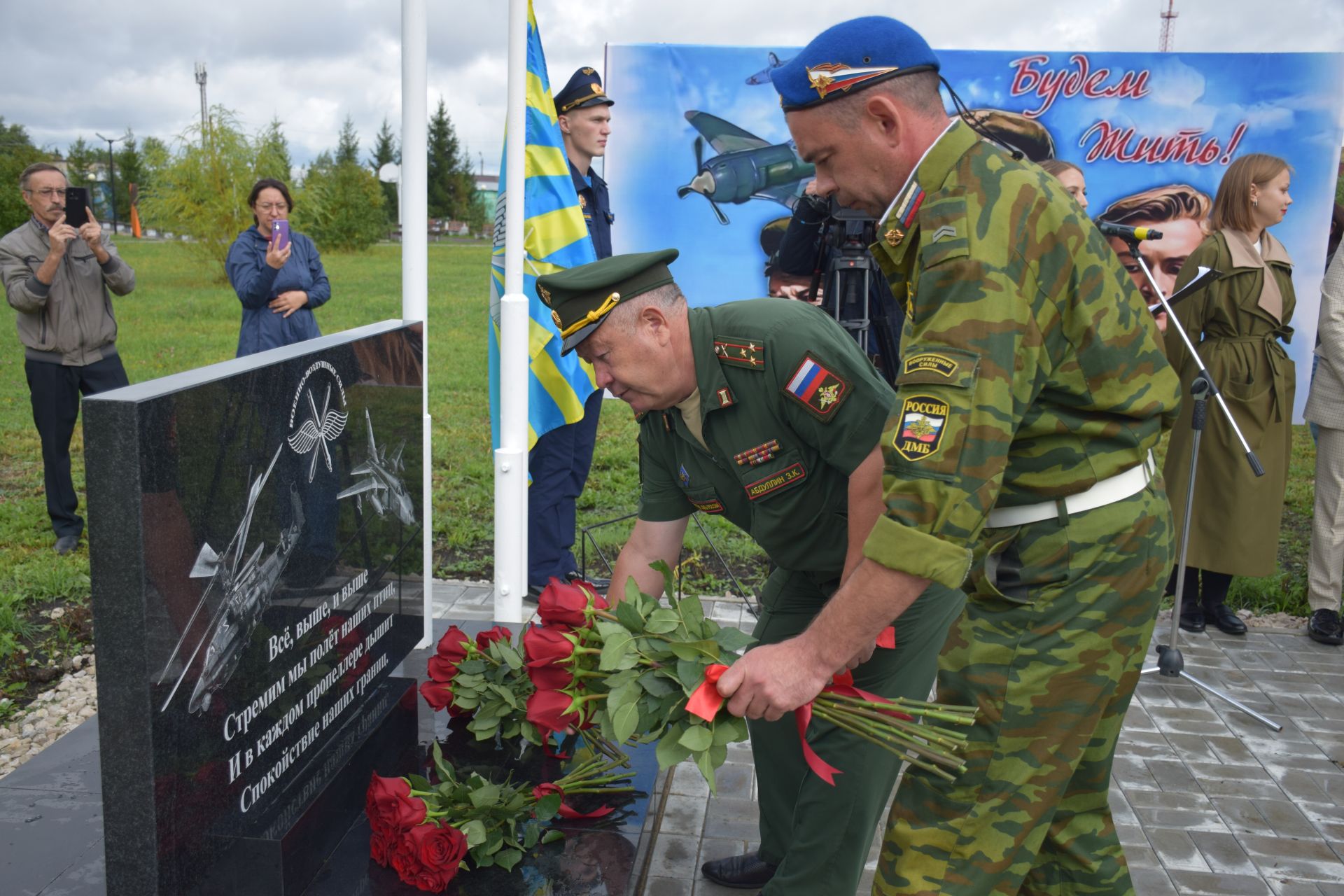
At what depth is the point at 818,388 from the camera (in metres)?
2.39

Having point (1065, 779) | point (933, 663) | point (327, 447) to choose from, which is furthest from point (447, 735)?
point (1065, 779)

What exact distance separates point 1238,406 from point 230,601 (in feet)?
15.4

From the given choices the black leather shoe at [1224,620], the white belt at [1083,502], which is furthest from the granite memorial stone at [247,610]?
the black leather shoe at [1224,620]

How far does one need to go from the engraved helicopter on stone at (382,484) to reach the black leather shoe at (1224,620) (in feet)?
13.1

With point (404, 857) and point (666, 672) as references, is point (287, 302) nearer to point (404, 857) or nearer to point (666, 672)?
point (404, 857)

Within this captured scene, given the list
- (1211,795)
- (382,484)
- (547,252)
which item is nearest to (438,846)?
(382,484)

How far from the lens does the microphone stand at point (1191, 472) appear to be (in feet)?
13.9

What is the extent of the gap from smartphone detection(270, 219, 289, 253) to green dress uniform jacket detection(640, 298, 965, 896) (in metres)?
4.37

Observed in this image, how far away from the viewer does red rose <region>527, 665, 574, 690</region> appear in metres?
2.43

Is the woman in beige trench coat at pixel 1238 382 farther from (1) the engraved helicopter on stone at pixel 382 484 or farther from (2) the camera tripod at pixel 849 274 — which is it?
(1) the engraved helicopter on stone at pixel 382 484

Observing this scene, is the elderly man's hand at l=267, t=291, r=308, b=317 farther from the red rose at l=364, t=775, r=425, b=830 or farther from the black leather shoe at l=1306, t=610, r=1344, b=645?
the black leather shoe at l=1306, t=610, r=1344, b=645

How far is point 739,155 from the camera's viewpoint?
29.0 feet

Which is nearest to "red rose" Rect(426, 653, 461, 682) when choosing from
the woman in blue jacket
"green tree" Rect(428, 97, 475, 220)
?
the woman in blue jacket

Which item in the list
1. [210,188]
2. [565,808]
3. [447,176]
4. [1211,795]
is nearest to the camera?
[565,808]
